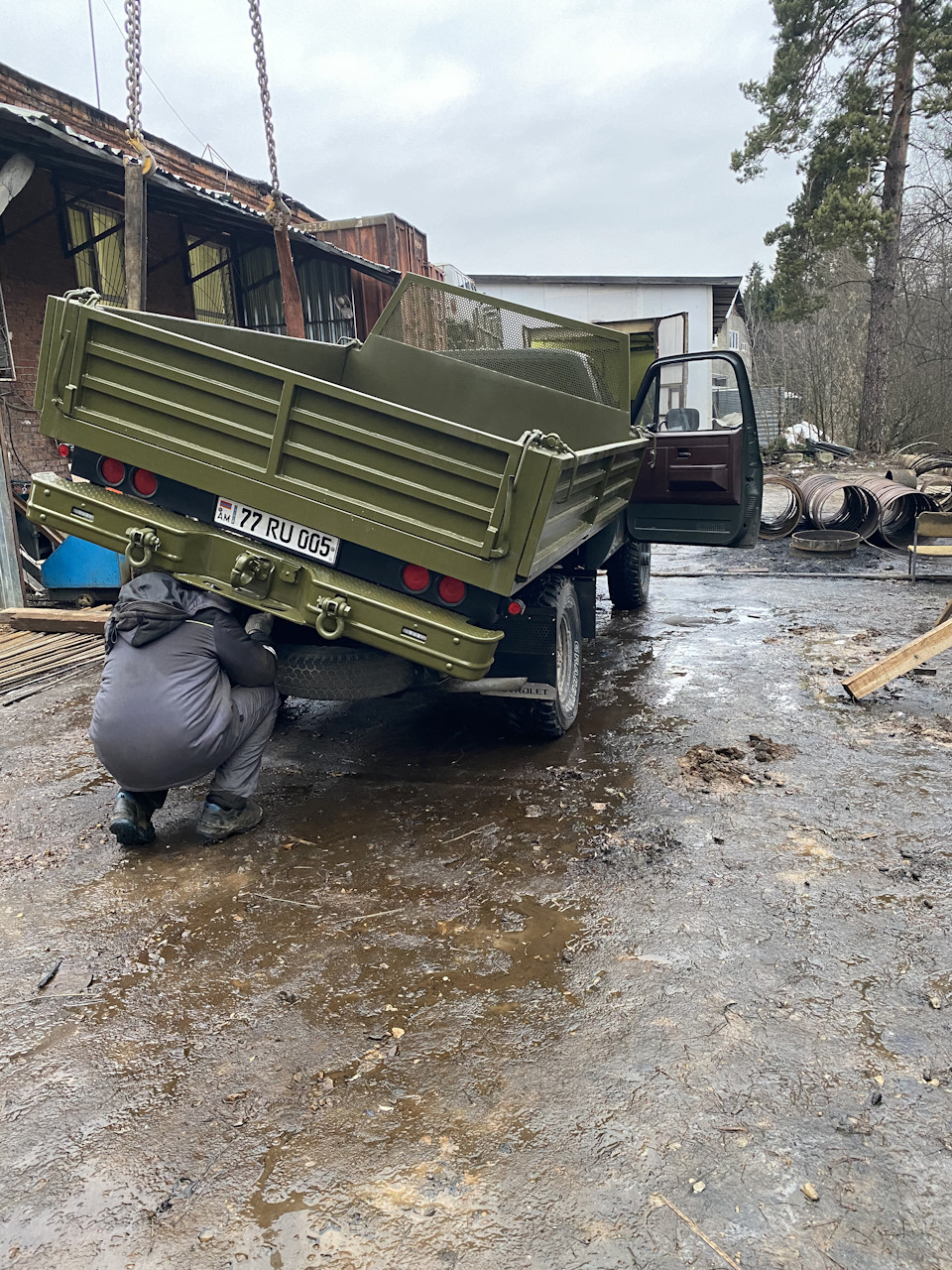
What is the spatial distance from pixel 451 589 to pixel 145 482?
1.36 meters

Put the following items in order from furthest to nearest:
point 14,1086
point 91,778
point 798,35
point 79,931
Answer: point 798,35 < point 91,778 < point 79,931 < point 14,1086

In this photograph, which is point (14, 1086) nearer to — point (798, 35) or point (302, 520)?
point (302, 520)

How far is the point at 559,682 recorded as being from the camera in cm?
456

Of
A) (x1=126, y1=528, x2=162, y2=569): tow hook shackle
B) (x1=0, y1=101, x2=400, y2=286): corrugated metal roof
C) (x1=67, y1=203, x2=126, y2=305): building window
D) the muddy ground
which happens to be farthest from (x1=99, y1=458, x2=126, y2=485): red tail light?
(x1=67, y1=203, x2=126, y2=305): building window

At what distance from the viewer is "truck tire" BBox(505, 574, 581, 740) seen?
4.35 m

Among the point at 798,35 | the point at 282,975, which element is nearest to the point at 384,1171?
the point at 282,975

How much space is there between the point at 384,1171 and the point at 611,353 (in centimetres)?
561

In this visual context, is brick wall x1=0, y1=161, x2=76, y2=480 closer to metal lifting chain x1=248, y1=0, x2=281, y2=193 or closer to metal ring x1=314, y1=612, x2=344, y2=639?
metal lifting chain x1=248, y1=0, x2=281, y2=193

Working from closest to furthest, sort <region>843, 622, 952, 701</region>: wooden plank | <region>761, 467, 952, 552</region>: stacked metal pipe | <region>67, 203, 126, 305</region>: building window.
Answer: <region>843, 622, 952, 701</region>: wooden plank
<region>67, 203, 126, 305</region>: building window
<region>761, 467, 952, 552</region>: stacked metal pipe

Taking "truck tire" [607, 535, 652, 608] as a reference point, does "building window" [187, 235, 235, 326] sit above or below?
above

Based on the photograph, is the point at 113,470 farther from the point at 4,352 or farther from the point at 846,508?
the point at 846,508

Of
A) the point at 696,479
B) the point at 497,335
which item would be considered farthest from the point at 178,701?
the point at 696,479

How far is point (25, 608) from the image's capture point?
775 centimetres

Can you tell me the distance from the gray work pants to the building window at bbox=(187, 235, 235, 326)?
9076 millimetres
